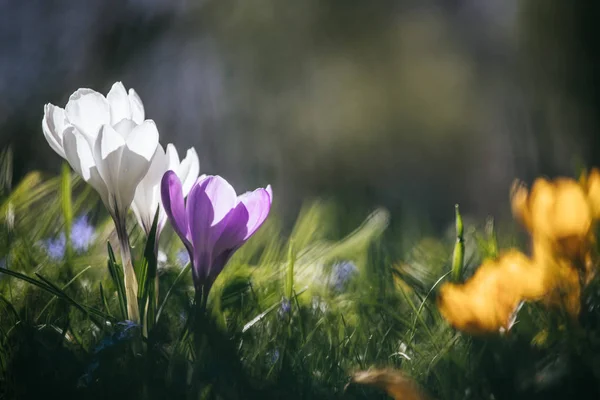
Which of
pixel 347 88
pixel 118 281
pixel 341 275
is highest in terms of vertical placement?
pixel 118 281

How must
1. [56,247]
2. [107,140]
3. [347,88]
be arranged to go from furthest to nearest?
[347,88]
[56,247]
[107,140]

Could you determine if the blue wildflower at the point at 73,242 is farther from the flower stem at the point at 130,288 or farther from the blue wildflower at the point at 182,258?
the flower stem at the point at 130,288

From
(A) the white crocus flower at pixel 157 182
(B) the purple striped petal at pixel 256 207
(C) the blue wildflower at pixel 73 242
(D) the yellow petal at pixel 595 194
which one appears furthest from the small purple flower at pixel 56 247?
(D) the yellow petal at pixel 595 194

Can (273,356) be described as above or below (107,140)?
below

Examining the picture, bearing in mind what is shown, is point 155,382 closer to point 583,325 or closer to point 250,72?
point 583,325

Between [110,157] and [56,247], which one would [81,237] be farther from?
[110,157]

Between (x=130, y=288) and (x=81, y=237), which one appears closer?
(x=130, y=288)

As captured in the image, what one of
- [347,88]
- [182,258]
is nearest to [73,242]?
[182,258]

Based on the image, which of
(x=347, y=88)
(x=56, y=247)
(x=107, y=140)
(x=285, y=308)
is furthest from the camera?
(x=347, y=88)
